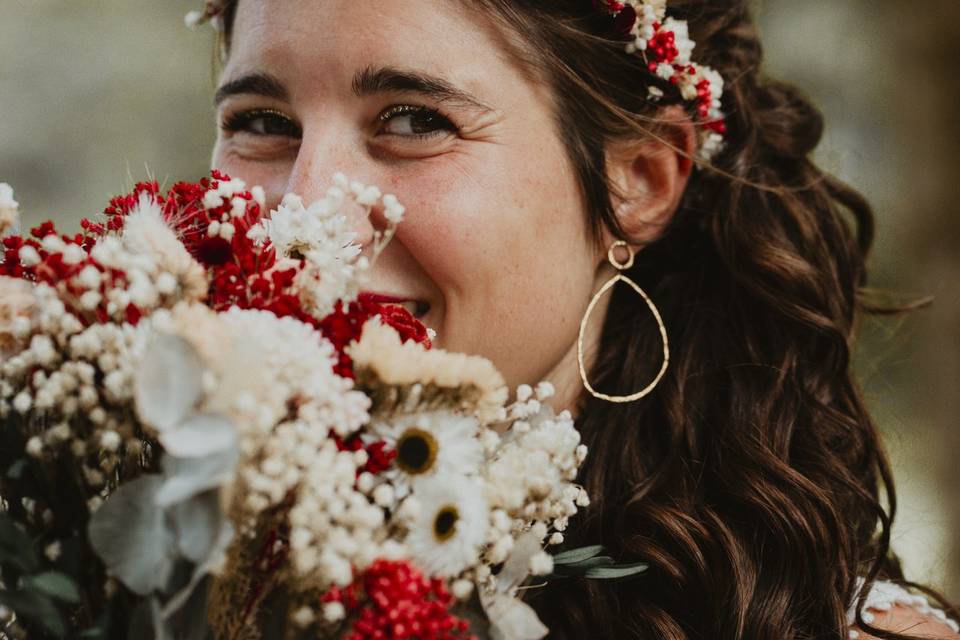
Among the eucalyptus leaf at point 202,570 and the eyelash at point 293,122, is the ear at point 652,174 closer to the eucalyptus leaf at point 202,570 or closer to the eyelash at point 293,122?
the eyelash at point 293,122

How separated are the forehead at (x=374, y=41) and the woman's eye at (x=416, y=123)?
66mm

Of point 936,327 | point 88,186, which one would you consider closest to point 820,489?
point 936,327

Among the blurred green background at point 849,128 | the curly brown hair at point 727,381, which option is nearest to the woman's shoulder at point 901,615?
the curly brown hair at point 727,381

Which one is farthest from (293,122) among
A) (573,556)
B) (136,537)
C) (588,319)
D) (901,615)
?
(901,615)

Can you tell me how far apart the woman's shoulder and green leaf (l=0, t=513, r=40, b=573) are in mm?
1276

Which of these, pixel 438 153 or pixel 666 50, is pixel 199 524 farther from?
pixel 666 50

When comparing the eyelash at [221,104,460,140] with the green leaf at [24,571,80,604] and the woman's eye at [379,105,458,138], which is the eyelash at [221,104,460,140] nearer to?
the woman's eye at [379,105,458,138]

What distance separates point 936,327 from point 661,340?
240cm

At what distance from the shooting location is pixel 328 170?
1437mm

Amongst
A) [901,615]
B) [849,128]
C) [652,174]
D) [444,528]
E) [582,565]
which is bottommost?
[901,615]

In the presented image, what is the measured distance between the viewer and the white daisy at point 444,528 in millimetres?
848

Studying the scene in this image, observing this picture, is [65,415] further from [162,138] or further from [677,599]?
[162,138]

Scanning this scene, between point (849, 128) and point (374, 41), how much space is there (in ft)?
10.1

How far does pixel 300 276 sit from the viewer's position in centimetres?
93
